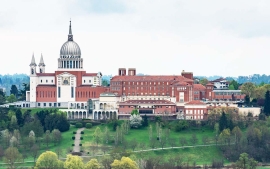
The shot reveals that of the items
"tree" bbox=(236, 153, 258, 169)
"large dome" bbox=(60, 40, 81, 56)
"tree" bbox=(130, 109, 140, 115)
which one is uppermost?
"large dome" bbox=(60, 40, 81, 56)

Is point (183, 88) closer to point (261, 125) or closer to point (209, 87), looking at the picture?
point (209, 87)

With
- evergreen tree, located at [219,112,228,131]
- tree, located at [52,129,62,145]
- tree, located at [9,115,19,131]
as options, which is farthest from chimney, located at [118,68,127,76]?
tree, located at [52,129,62,145]

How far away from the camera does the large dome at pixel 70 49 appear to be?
125 m

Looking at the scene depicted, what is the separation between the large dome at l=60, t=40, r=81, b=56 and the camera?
411 feet

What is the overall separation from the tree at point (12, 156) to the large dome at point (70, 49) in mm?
36771

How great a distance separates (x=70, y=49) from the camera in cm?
12538

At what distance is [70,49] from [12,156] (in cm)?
3938

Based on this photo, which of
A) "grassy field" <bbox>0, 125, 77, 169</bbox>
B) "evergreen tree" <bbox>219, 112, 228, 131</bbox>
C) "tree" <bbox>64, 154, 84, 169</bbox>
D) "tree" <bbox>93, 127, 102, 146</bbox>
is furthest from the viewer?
"evergreen tree" <bbox>219, 112, 228, 131</bbox>

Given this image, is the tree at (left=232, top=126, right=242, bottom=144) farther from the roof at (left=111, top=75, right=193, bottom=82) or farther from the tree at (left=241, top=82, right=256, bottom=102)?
the tree at (left=241, top=82, right=256, bottom=102)

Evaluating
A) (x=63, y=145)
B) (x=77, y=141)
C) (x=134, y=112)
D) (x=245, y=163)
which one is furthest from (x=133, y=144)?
(x=245, y=163)

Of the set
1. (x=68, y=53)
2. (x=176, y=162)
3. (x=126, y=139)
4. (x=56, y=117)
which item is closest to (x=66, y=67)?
(x=68, y=53)

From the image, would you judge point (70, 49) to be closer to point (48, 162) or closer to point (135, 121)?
point (135, 121)

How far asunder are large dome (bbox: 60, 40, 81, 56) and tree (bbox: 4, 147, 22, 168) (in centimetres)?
3677

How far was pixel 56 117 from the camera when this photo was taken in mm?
107688
